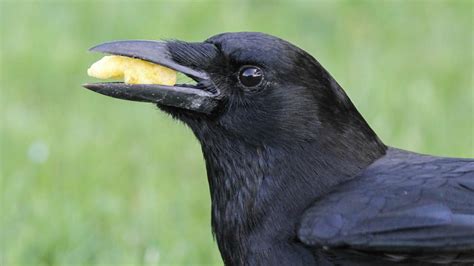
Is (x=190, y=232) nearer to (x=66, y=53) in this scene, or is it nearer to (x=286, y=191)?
(x=286, y=191)

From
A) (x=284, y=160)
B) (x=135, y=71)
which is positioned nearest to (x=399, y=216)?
(x=284, y=160)

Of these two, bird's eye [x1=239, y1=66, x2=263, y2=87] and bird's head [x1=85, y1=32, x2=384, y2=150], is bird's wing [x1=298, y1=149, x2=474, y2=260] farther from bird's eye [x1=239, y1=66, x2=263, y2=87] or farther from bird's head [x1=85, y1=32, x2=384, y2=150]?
bird's eye [x1=239, y1=66, x2=263, y2=87]

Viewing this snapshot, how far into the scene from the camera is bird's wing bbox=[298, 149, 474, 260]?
14.5 ft

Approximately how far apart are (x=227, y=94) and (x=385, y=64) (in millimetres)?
4245

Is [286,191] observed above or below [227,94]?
below

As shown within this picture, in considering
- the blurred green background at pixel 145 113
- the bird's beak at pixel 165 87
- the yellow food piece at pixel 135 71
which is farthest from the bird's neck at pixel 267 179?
the blurred green background at pixel 145 113

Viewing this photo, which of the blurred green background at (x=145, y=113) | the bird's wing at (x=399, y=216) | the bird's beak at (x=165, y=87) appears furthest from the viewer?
the blurred green background at (x=145, y=113)

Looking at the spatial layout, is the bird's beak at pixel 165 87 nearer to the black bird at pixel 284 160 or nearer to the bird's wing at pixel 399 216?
the black bird at pixel 284 160

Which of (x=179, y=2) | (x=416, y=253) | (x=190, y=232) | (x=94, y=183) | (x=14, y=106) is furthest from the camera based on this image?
(x=179, y=2)

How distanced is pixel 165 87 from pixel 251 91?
34cm


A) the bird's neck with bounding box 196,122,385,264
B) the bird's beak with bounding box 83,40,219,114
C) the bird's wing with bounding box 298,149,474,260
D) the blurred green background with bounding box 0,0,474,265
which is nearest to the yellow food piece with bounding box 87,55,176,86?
the bird's beak with bounding box 83,40,219,114

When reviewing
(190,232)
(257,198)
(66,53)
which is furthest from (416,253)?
(66,53)

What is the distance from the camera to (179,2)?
954cm

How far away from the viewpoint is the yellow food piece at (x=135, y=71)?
476 cm
